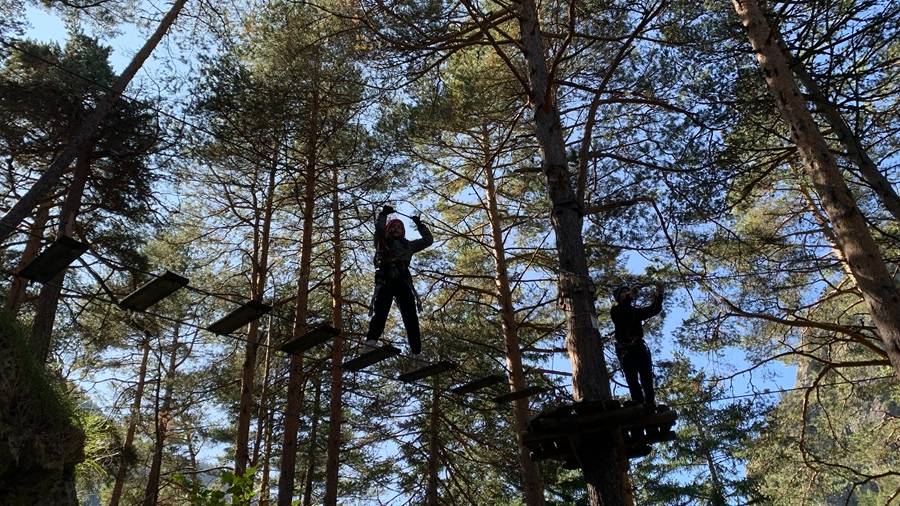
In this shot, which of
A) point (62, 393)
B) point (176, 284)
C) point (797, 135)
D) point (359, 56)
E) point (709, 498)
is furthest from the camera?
point (709, 498)

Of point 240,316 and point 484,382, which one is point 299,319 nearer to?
point 484,382

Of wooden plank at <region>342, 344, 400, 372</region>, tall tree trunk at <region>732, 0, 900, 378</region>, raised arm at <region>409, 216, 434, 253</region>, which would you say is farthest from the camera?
raised arm at <region>409, 216, 434, 253</region>

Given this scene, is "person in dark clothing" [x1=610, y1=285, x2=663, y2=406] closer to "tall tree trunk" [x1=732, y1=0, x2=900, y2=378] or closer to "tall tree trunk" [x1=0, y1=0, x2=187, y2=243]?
"tall tree trunk" [x1=732, y1=0, x2=900, y2=378]

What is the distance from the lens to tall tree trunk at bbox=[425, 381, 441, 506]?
11953 mm

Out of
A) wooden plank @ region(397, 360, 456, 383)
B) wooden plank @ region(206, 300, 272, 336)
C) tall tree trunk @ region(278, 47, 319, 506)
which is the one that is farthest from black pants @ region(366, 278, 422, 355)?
tall tree trunk @ region(278, 47, 319, 506)

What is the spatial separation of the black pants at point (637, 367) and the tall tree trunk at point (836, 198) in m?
2.05

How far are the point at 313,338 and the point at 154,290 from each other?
1328mm

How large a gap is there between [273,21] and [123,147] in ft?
9.24

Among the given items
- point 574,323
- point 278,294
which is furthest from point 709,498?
point 574,323

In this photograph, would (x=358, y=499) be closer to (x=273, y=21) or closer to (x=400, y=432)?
(x=400, y=432)

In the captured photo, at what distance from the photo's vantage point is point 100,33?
31.9 feet

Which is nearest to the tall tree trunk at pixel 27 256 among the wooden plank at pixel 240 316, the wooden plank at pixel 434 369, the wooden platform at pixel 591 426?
the wooden plank at pixel 240 316

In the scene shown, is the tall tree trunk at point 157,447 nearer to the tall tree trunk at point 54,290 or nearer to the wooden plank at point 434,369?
the tall tree trunk at point 54,290

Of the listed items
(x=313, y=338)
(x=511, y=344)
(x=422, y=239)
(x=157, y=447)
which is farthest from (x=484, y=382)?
(x=157, y=447)
